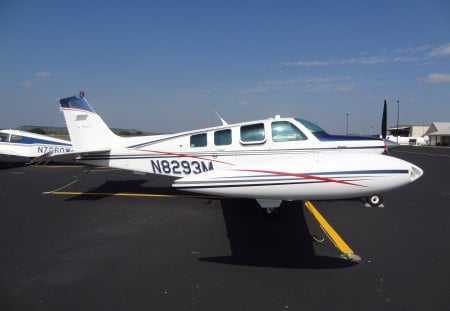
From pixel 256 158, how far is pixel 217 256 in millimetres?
2618

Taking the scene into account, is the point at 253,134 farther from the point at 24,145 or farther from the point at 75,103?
the point at 24,145

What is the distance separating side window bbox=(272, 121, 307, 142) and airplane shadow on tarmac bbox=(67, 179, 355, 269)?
1481 mm

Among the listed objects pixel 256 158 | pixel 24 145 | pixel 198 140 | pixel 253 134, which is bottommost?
pixel 24 145

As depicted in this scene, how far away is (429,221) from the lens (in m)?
5.79

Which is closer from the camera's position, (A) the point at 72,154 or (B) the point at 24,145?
(A) the point at 72,154

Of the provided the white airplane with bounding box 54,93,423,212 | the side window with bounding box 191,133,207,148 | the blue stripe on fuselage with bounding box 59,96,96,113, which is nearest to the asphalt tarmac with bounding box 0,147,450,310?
the white airplane with bounding box 54,93,423,212

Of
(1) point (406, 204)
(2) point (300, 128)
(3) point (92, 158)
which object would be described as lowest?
(1) point (406, 204)

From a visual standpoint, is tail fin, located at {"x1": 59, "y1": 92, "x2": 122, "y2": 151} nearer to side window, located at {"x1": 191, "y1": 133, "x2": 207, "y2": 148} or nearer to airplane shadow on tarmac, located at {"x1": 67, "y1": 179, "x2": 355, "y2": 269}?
side window, located at {"x1": 191, "y1": 133, "x2": 207, "y2": 148}

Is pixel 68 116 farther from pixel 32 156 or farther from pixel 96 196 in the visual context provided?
pixel 32 156

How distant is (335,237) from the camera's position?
4.92 metres

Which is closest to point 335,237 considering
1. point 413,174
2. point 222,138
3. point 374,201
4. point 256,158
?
point 413,174

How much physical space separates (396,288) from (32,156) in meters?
17.2

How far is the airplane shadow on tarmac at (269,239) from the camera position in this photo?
4039 mm


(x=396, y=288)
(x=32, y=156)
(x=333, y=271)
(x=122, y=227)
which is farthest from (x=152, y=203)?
(x=32, y=156)
